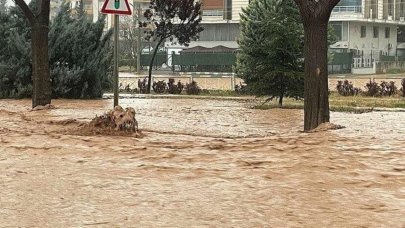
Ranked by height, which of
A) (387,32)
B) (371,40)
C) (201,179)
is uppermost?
(387,32)

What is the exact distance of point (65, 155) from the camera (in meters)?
8.20

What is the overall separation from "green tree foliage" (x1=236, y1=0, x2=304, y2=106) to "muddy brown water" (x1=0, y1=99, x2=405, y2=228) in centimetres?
764

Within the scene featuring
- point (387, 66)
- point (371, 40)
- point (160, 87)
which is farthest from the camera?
point (371, 40)

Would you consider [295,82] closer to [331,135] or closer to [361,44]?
[331,135]

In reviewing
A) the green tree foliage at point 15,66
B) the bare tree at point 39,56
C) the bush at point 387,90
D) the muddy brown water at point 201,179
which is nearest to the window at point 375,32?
the bush at point 387,90

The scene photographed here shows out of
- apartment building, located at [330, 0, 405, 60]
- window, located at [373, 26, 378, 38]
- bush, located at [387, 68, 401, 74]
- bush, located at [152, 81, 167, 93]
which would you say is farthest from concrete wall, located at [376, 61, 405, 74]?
bush, located at [152, 81, 167, 93]

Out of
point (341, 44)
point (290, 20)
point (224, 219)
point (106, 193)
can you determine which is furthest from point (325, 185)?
point (341, 44)

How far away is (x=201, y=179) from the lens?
6.70m

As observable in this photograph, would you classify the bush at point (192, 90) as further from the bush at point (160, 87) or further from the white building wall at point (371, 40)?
the white building wall at point (371, 40)

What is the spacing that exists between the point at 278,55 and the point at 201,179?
12.7 m

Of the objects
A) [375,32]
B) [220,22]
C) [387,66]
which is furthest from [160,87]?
[375,32]

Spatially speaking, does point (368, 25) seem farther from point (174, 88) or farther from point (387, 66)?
point (174, 88)

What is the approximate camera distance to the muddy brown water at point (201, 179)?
5203mm

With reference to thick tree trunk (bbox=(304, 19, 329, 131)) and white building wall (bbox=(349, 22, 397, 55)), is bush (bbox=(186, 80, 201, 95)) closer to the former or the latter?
thick tree trunk (bbox=(304, 19, 329, 131))
